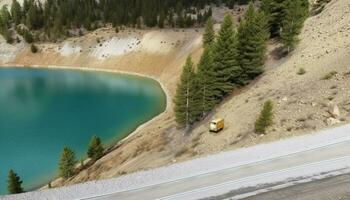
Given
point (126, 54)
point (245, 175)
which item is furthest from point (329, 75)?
point (126, 54)

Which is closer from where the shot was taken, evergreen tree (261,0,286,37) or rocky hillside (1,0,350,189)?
rocky hillside (1,0,350,189)

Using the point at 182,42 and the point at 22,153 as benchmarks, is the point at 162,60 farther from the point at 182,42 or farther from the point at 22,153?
the point at 22,153

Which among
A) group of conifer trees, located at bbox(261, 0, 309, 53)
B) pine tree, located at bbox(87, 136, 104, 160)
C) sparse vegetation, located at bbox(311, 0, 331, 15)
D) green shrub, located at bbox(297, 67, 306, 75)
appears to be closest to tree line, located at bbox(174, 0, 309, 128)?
group of conifer trees, located at bbox(261, 0, 309, 53)

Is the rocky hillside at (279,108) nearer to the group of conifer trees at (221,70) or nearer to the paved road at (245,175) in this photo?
the group of conifer trees at (221,70)

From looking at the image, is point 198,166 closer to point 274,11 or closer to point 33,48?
point 274,11

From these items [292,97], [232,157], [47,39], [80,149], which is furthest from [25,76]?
[232,157]

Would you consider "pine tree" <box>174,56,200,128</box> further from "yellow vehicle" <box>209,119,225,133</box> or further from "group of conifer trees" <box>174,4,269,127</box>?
"yellow vehicle" <box>209,119,225,133</box>

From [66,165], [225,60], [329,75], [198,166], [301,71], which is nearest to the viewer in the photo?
[198,166]
